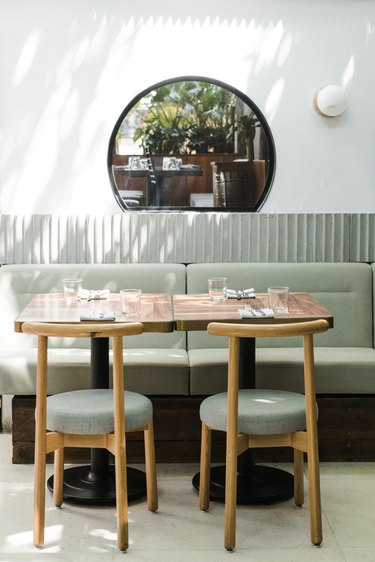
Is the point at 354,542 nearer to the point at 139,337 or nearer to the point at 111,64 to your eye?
the point at 139,337

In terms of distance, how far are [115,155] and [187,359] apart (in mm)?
1525

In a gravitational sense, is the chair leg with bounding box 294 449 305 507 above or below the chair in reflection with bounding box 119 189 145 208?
below

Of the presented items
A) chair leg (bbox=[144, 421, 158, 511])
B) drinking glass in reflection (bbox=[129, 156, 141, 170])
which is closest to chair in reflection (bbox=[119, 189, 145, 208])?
drinking glass in reflection (bbox=[129, 156, 141, 170])

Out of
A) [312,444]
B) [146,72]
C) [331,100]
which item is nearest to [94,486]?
[312,444]

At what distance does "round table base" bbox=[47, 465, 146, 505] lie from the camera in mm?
3990

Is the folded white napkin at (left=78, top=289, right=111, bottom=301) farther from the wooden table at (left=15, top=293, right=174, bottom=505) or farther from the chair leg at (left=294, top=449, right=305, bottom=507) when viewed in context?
the chair leg at (left=294, top=449, right=305, bottom=507)

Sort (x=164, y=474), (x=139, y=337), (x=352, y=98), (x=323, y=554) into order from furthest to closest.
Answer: (x=352, y=98)
(x=139, y=337)
(x=164, y=474)
(x=323, y=554)

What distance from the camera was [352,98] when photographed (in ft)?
18.3

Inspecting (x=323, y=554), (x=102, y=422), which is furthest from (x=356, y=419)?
(x=102, y=422)

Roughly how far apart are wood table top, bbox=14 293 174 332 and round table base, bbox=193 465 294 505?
820mm

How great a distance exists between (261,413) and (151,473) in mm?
633

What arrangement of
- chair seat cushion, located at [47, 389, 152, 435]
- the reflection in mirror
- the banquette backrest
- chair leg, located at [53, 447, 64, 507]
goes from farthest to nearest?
the reflection in mirror, the banquette backrest, chair leg, located at [53, 447, 64, 507], chair seat cushion, located at [47, 389, 152, 435]

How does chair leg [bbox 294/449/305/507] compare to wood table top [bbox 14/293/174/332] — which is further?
chair leg [bbox 294/449/305/507]

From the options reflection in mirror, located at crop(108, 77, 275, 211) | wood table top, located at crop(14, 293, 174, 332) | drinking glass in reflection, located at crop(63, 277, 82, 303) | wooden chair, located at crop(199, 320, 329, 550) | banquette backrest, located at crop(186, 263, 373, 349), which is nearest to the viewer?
wooden chair, located at crop(199, 320, 329, 550)
